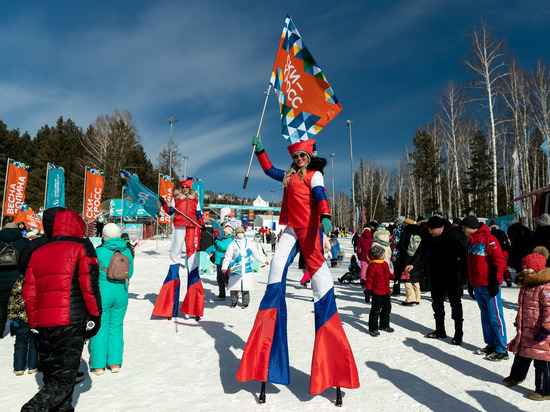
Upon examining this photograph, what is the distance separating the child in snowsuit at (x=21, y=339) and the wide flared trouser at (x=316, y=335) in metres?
2.57

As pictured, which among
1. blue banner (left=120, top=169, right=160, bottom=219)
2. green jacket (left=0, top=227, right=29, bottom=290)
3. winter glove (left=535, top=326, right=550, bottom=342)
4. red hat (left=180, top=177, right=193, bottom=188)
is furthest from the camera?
red hat (left=180, top=177, right=193, bottom=188)

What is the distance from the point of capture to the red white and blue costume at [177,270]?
6445mm

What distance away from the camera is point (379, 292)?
5.80 meters

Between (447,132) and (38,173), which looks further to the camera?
(38,173)

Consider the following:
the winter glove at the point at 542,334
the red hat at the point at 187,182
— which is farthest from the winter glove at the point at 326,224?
the red hat at the point at 187,182

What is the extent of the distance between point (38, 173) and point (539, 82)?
55.8 meters

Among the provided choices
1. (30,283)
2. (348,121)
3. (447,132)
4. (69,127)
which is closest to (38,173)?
(69,127)

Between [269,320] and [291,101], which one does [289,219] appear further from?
[291,101]

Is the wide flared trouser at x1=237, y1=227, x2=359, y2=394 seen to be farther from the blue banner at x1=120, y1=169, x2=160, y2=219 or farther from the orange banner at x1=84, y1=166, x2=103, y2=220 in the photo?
the orange banner at x1=84, y1=166, x2=103, y2=220

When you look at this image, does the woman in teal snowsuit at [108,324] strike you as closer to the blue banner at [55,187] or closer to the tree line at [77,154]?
the blue banner at [55,187]

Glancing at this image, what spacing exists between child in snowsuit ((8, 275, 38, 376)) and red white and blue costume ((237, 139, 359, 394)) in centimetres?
258

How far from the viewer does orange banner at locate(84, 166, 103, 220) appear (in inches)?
826

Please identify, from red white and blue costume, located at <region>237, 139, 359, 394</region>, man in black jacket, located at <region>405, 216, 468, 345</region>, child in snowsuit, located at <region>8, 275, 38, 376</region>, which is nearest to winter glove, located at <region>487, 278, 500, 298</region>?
man in black jacket, located at <region>405, 216, 468, 345</region>

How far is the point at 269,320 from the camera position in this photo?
10.9ft
